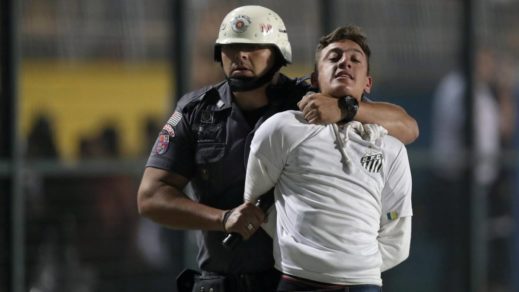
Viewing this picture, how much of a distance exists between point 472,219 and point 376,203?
524cm

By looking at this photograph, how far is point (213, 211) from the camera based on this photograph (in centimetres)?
441

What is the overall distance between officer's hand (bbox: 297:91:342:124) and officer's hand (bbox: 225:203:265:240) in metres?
0.34

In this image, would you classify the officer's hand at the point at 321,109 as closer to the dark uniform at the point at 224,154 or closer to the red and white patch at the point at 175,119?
the dark uniform at the point at 224,154

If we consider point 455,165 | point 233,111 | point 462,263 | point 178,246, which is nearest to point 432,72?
point 455,165

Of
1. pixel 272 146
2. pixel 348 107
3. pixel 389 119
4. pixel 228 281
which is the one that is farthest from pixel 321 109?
pixel 228 281

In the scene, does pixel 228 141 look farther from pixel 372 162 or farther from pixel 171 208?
pixel 372 162

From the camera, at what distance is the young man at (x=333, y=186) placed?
4.11 meters

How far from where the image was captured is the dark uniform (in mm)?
4535

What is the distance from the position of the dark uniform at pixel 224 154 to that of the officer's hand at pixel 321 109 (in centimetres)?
34

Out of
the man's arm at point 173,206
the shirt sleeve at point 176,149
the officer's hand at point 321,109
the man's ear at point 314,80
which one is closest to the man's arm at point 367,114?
the officer's hand at point 321,109

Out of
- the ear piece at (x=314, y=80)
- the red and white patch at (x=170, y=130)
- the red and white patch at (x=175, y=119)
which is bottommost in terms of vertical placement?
the red and white patch at (x=170, y=130)

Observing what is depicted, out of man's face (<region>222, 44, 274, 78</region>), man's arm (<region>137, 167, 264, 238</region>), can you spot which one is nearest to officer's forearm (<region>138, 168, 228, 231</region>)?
man's arm (<region>137, 167, 264, 238</region>)

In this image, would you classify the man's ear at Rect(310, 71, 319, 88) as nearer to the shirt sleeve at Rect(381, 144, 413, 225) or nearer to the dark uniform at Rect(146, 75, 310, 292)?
the dark uniform at Rect(146, 75, 310, 292)

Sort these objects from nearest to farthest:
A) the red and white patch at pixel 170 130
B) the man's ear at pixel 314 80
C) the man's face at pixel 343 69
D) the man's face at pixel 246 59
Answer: the man's face at pixel 343 69 < the man's ear at pixel 314 80 < the man's face at pixel 246 59 < the red and white patch at pixel 170 130
